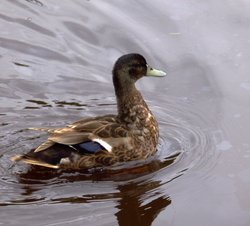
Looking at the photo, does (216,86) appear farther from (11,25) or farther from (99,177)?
(11,25)

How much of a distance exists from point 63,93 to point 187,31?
201 centimetres

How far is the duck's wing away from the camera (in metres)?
6.29

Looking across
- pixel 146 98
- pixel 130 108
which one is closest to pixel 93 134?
pixel 130 108

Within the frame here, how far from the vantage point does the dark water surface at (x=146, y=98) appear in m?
5.73

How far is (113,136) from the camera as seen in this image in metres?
6.44

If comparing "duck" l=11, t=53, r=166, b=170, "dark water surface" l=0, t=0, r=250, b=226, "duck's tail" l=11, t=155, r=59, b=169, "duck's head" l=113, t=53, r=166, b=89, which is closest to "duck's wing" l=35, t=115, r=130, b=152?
"duck" l=11, t=53, r=166, b=170

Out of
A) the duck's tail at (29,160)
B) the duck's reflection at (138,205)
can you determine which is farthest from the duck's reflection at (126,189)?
the duck's tail at (29,160)

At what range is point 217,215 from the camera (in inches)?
221

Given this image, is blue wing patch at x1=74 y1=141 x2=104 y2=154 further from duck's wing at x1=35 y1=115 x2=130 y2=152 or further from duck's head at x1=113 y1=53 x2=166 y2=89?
duck's head at x1=113 y1=53 x2=166 y2=89

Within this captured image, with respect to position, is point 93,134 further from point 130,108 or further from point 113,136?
point 130,108

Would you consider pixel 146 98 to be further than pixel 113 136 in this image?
Yes

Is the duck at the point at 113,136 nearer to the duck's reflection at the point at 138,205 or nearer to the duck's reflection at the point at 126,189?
the duck's reflection at the point at 126,189

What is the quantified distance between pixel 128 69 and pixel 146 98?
3.10 ft

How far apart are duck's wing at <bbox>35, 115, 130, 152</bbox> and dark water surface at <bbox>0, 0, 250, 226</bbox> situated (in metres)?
0.24
